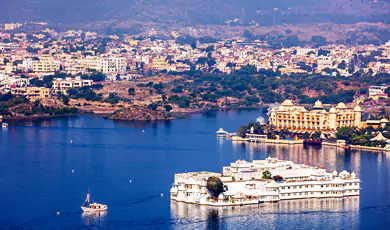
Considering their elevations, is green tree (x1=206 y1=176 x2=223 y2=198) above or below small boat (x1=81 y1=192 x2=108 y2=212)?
above

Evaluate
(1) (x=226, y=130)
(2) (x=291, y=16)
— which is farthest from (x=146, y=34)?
(1) (x=226, y=130)

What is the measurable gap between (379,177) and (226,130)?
39.7 feet

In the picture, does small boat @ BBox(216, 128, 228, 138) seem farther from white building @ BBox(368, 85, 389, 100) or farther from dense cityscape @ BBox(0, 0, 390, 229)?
white building @ BBox(368, 85, 389, 100)

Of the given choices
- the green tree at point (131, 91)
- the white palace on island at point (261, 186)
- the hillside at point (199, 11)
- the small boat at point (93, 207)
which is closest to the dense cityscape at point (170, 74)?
the green tree at point (131, 91)

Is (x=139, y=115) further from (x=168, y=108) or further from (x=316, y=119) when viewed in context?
(x=316, y=119)

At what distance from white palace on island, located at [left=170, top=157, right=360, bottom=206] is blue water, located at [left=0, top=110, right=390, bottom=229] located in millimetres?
220

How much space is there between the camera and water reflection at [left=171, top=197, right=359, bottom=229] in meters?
21.0

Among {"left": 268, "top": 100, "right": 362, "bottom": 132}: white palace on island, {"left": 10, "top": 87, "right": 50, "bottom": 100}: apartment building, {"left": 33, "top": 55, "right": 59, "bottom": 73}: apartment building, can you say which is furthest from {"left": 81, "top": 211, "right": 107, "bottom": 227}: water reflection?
{"left": 33, "top": 55, "right": 59, "bottom": 73}: apartment building

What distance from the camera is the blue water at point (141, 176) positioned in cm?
2136

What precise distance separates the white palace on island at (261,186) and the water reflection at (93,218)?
1.67 m

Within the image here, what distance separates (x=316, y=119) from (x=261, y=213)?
14563 millimetres

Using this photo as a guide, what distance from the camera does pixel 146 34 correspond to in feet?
307

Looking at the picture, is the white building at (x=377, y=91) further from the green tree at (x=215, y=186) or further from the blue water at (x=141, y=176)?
the green tree at (x=215, y=186)

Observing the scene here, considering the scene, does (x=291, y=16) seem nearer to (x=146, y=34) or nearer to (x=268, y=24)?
(x=268, y=24)
